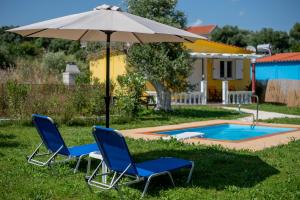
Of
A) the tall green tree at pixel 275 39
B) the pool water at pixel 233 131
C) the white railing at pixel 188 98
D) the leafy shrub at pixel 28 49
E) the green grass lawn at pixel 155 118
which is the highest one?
the tall green tree at pixel 275 39

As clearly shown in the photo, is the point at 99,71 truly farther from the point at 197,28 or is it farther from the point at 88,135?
the point at 197,28

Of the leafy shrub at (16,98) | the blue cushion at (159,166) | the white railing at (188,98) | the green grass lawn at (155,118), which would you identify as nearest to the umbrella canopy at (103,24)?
the blue cushion at (159,166)

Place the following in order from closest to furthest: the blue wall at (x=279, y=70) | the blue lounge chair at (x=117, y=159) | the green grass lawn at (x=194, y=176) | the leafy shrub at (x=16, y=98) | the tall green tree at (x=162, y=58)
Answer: the blue lounge chair at (x=117, y=159) → the green grass lawn at (x=194, y=176) → the leafy shrub at (x=16, y=98) → the tall green tree at (x=162, y=58) → the blue wall at (x=279, y=70)

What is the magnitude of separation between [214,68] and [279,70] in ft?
25.3

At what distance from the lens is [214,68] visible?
96.8ft

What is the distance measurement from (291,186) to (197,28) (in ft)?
203

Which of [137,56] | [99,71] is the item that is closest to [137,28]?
[137,56]

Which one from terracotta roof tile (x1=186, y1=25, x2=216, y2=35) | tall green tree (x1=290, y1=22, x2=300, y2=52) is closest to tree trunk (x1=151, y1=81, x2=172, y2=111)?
tall green tree (x1=290, y1=22, x2=300, y2=52)

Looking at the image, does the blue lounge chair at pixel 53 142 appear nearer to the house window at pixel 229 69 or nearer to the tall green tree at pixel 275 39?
the house window at pixel 229 69

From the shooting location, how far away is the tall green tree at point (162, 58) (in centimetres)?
1906

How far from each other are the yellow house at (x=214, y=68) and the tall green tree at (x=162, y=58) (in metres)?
7.42

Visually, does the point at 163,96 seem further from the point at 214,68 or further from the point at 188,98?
the point at 214,68

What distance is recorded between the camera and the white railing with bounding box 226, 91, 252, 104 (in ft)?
88.7

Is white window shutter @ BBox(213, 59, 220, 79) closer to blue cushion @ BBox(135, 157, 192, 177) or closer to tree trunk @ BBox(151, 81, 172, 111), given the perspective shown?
tree trunk @ BBox(151, 81, 172, 111)
